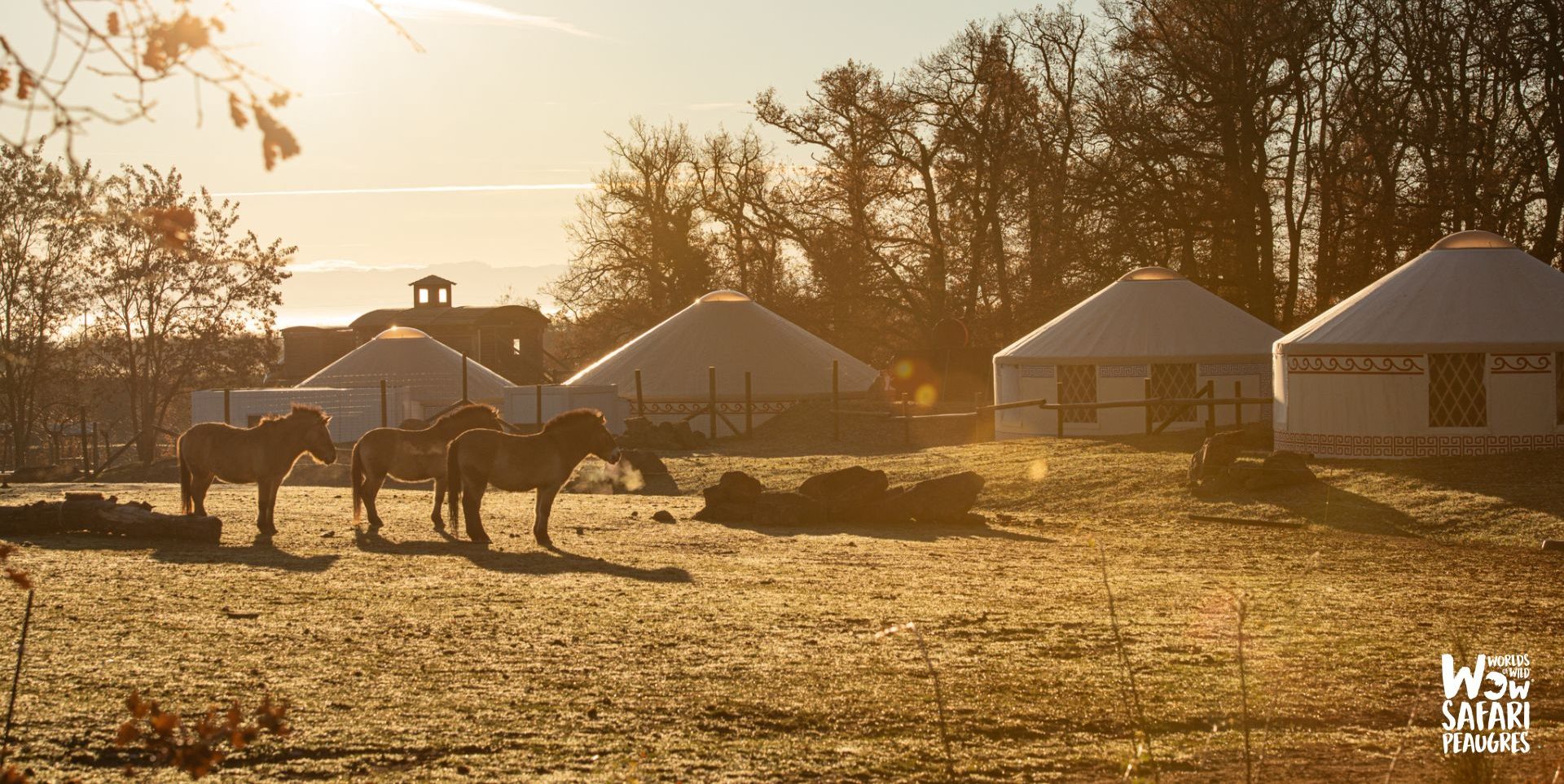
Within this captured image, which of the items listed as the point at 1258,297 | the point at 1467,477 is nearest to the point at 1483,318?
the point at 1467,477

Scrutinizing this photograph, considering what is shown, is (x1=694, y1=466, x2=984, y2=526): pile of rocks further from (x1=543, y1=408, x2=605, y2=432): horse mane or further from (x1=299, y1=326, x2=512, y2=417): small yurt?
(x1=299, y1=326, x2=512, y2=417): small yurt

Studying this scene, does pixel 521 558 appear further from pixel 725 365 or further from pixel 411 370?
pixel 411 370

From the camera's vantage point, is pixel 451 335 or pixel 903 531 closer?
pixel 903 531

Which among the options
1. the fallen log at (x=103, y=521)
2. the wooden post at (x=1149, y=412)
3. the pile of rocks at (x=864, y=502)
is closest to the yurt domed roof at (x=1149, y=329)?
the wooden post at (x=1149, y=412)

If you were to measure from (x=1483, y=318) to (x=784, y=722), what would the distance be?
19.0m

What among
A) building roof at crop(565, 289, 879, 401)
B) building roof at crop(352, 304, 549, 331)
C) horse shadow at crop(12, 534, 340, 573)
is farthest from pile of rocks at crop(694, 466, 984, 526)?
building roof at crop(352, 304, 549, 331)

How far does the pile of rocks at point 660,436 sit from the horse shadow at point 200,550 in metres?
19.2

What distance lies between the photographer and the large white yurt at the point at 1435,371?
21828mm

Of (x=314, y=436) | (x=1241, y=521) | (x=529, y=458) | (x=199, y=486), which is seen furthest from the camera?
(x=1241, y=521)

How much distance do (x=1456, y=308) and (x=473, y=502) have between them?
15.7 meters

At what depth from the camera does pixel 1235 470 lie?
19.8 meters

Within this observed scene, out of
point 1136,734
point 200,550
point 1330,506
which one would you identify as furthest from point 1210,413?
point 1136,734

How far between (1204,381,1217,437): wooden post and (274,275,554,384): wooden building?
36919mm

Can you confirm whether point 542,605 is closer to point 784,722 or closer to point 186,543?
point 784,722
